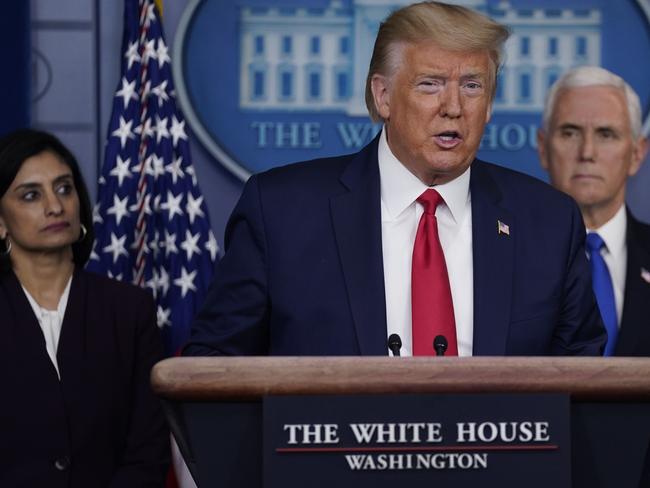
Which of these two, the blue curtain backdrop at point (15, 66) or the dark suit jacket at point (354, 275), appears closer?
the dark suit jacket at point (354, 275)

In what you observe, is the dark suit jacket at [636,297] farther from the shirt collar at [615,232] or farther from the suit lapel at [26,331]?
the suit lapel at [26,331]

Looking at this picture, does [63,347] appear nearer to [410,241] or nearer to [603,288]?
[410,241]

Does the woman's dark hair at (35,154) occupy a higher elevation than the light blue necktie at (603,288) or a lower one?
higher

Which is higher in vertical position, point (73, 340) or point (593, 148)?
point (593, 148)

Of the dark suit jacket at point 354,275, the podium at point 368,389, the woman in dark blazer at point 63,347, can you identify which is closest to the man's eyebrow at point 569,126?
the woman in dark blazer at point 63,347

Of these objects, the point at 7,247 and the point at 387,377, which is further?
the point at 7,247

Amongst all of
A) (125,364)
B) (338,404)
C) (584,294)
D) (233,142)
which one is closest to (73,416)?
(125,364)

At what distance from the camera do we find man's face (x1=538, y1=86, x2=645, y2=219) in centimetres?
339

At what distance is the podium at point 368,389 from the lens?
1.32 m

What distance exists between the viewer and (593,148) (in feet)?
11.1

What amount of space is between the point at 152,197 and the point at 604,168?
1.51 metres

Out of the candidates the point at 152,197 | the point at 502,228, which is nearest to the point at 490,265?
the point at 502,228

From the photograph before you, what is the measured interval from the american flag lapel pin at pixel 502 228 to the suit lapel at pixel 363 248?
0.21 m

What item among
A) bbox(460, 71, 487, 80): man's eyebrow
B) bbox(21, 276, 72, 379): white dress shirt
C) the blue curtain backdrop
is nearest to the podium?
bbox(460, 71, 487, 80): man's eyebrow
